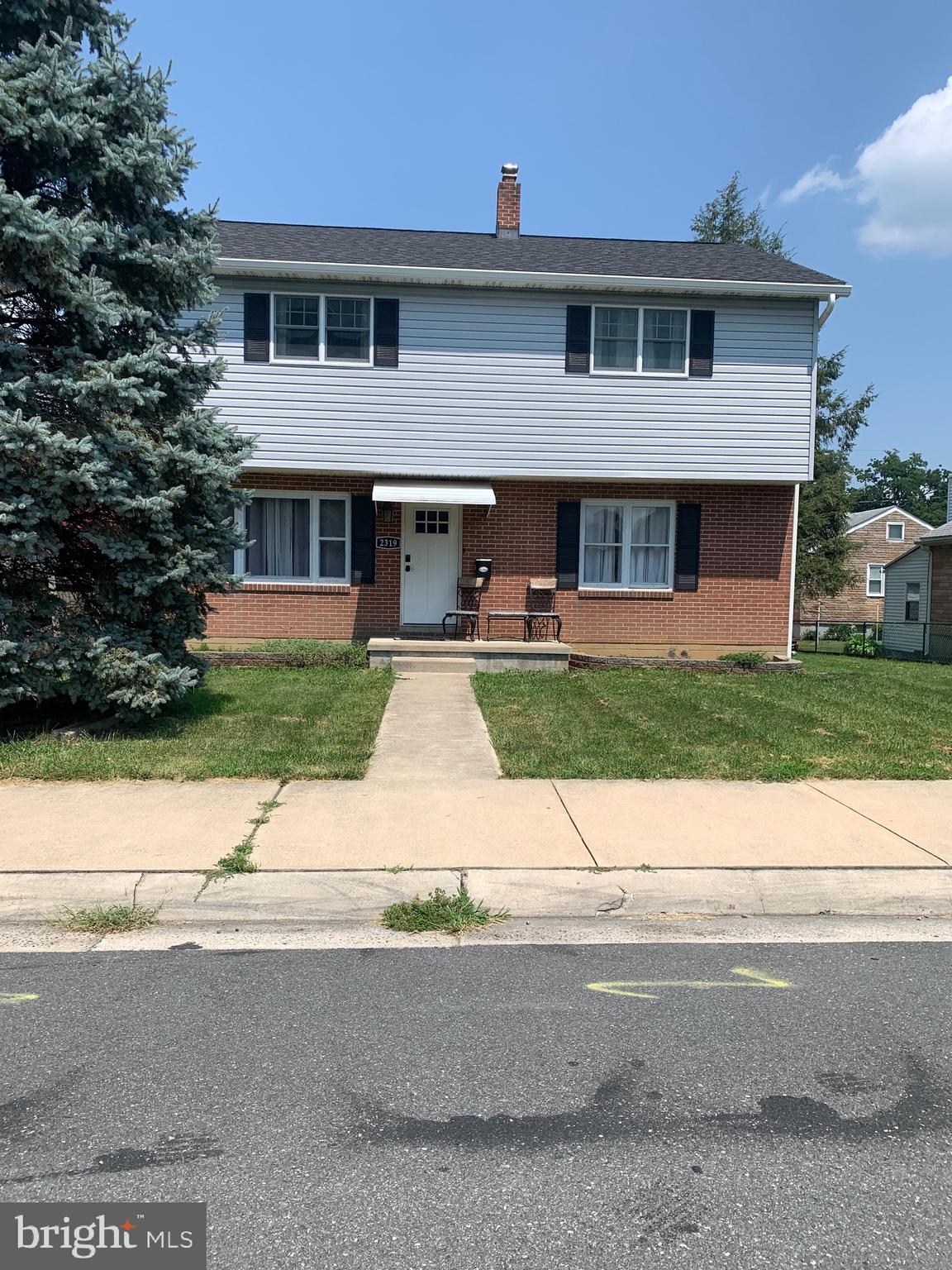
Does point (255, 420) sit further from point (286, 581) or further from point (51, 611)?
point (51, 611)

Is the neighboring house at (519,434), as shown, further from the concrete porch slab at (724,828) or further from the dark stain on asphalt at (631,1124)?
the dark stain on asphalt at (631,1124)

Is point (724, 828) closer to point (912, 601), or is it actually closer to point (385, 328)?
point (385, 328)

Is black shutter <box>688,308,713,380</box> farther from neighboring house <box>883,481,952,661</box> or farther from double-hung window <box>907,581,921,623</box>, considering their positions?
double-hung window <box>907,581,921,623</box>

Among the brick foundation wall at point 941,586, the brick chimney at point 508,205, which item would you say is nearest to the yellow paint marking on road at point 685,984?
the brick chimney at point 508,205

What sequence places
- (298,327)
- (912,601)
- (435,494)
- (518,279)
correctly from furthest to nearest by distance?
1. (912,601)
2. (298,327)
3. (518,279)
4. (435,494)

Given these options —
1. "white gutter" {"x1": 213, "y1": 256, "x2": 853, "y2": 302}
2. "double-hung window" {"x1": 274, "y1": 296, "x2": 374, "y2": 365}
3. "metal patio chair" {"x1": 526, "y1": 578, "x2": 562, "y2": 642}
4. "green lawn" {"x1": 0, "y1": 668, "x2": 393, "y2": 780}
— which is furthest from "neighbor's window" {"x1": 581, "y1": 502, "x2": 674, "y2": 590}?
"green lawn" {"x1": 0, "y1": 668, "x2": 393, "y2": 780}

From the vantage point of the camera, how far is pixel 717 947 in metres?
4.28

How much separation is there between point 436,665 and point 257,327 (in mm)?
6157

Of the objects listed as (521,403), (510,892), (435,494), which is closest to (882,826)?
(510,892)

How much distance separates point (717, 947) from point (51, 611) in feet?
20.8

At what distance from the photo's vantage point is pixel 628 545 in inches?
580

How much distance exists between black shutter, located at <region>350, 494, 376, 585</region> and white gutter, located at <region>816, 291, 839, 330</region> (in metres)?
8.10

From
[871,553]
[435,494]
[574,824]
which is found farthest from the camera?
[871,553]

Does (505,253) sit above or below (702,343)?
above
